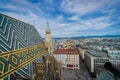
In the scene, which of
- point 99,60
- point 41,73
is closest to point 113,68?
point 41,73

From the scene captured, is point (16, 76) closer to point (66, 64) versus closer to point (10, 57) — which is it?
point (10, 57)

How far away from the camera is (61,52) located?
225ft

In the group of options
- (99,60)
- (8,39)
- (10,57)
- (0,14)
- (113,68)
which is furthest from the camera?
(99,60)

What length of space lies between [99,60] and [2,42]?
162ft

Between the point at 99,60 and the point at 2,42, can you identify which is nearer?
the point at 2,42

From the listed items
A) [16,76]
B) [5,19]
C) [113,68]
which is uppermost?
[5,19]

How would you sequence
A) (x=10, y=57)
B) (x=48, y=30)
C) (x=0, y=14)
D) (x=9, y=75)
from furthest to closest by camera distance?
(x=48, y=30), (x=0, y=14), (x=10, y=57), (x=9, y=75)

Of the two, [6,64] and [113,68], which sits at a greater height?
[113,68]

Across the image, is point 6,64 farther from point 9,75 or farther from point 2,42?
point 2,42

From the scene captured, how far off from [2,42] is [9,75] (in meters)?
4.24

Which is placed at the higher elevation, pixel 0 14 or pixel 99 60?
pixel 0 14

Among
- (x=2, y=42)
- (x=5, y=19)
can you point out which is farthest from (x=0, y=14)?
(x=2, y=42)

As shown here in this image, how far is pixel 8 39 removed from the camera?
55.1ft

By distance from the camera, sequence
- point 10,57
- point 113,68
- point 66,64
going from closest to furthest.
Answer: point 113,68, point 10,57, point 66,64
